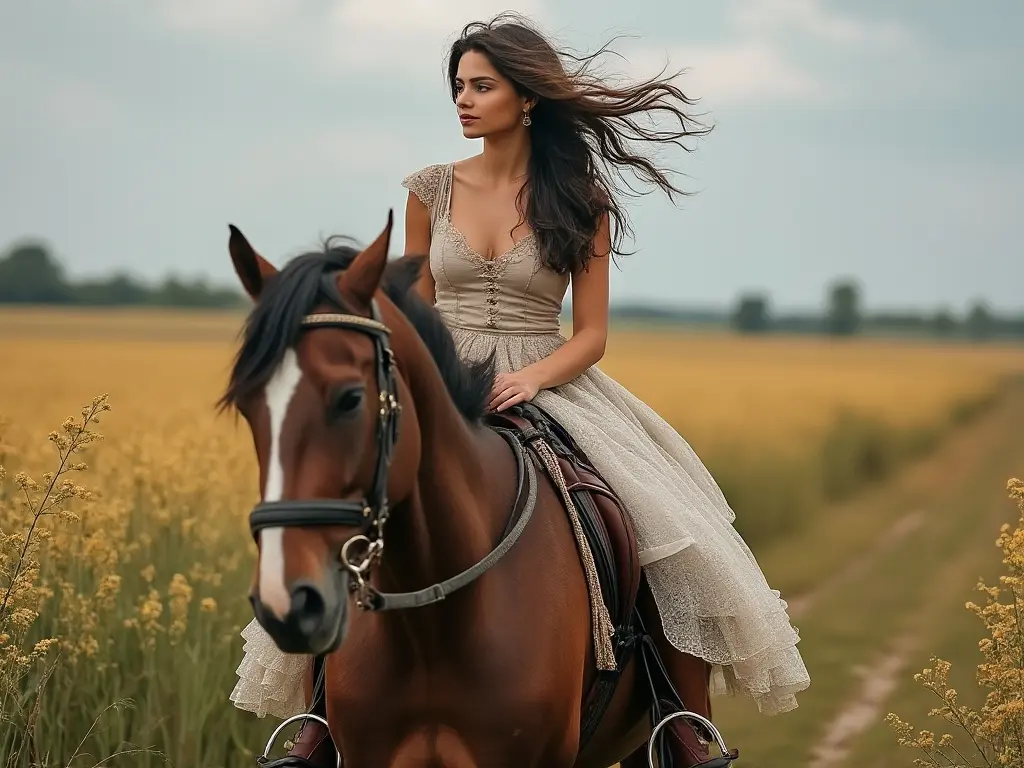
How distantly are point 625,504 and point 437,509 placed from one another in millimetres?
1002

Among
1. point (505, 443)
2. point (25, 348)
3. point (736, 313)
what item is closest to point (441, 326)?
point (505, 443)

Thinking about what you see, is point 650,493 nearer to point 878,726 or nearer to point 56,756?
point 56,756

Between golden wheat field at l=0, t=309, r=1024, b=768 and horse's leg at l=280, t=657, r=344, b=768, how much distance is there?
100 cm

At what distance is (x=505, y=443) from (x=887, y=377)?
35325 millimetres

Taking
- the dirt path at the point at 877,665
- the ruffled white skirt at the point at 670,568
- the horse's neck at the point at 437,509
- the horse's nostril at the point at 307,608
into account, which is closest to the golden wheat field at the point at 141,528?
the horse's nostril at the point at 307,608

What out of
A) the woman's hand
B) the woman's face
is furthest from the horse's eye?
the woman's face

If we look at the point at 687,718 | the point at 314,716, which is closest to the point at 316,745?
the point at 314,716

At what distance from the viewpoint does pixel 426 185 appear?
4.73m

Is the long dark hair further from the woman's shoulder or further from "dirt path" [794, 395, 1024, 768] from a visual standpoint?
"dirt path" [794, 395, 1024, 768]

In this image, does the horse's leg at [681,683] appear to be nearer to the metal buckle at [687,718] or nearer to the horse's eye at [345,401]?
the metal buckle at [687,718]

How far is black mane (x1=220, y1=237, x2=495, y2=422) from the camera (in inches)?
110

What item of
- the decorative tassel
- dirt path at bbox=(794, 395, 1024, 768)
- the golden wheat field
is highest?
the decorative tassel

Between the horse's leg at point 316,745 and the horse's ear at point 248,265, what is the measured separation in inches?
58.5

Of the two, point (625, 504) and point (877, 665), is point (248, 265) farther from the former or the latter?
point (877, 665)
